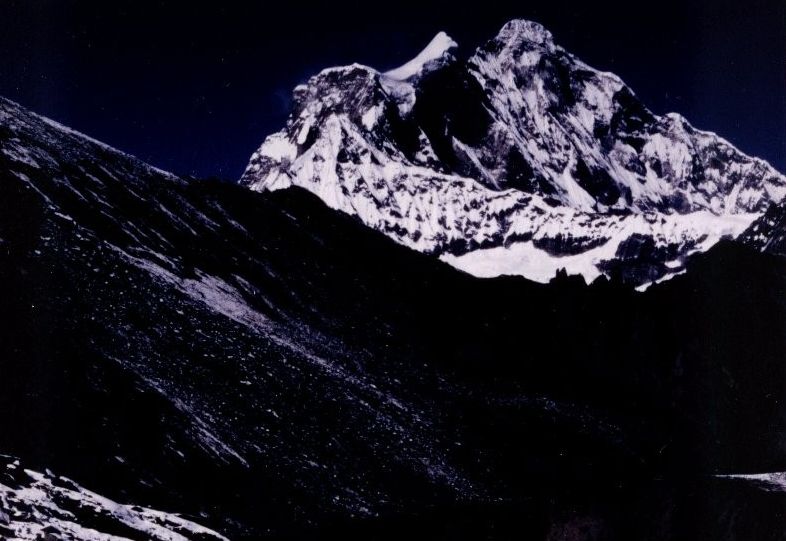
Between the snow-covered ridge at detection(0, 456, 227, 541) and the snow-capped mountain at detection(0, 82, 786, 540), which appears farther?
the snow-capped mountain at detection(0, 82, 786, 540)

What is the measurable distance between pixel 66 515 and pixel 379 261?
96.6ft

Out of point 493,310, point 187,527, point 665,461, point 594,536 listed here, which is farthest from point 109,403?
point 493,310

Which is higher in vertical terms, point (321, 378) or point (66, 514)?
point (321, 378)

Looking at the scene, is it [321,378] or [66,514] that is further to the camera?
[321,378]

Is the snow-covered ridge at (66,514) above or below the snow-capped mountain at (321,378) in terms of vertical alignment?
below

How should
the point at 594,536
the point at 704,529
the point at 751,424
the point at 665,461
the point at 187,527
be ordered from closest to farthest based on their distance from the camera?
the point at 187,527
the point at 594,536
the point at 704,529
the point at 665,461
the point at 751,424

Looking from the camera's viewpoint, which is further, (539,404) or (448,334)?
(448,334)

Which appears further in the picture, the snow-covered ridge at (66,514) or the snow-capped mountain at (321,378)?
the snow-capped mountain at (321,378)

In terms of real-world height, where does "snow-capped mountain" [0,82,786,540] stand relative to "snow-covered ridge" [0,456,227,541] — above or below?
above

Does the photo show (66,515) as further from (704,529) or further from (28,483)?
(704,529)

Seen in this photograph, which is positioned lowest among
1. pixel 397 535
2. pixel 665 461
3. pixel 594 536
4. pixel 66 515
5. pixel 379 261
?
pixel 66 515

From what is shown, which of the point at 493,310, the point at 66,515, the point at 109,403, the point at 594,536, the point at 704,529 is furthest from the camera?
the point at 493,310

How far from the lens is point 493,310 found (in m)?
39.5

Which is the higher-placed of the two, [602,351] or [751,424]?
[602,351]
